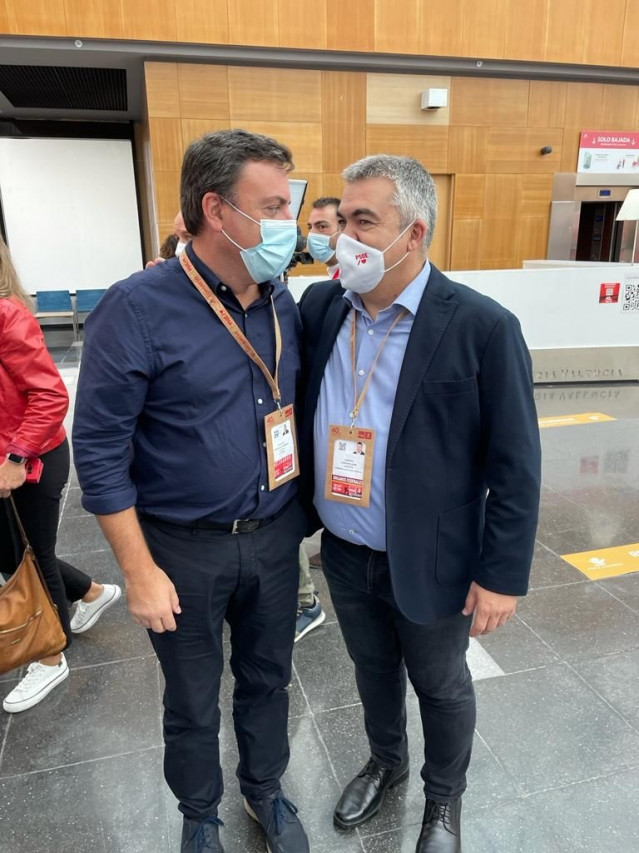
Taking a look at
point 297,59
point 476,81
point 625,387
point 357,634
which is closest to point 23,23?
point 297,59

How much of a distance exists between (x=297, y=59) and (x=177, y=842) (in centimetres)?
976

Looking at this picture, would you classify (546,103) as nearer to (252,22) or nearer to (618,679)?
(252,22)

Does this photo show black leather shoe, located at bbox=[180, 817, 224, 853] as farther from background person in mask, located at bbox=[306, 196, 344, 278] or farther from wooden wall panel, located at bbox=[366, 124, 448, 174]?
wooden wall panel, located at bbox=[366, 124, 448, 174]

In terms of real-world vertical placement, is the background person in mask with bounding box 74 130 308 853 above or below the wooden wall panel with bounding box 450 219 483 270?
below

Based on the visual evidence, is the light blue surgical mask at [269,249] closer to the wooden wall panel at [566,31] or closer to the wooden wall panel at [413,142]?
the wooden wall panel at [413,142]

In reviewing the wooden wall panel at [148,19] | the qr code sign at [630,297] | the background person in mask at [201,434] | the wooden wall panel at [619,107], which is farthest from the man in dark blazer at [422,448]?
the wooden wall panel at [619,107]

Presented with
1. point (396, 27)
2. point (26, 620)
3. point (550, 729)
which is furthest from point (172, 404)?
point (396, 27)

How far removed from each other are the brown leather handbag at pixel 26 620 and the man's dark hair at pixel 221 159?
1384 millimetres

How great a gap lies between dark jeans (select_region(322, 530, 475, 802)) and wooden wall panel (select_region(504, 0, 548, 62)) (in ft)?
33.8

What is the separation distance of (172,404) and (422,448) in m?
0.59

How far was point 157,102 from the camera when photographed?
8.93 m

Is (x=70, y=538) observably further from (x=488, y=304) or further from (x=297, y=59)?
(x=297, y=59)

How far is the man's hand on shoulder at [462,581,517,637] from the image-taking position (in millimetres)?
1542

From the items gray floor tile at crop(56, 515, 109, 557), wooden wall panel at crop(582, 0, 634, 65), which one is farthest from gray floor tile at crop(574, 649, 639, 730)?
wooden wall panel at crop(582, 0, 634, 65)
